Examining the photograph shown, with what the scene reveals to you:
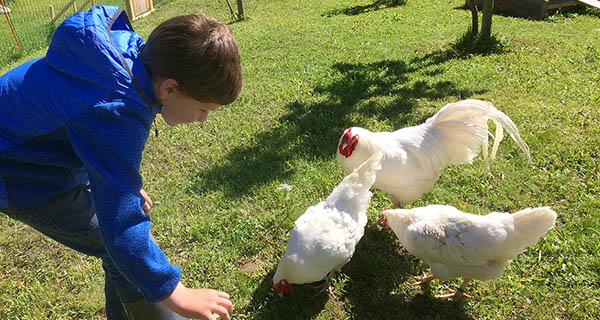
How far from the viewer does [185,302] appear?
159 cm

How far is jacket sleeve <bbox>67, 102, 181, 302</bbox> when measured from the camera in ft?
4.73

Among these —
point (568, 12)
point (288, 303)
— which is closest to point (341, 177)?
point (288, 303)

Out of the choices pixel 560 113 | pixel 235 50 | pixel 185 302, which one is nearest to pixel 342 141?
pixel 235 50

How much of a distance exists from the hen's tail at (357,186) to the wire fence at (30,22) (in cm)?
1083

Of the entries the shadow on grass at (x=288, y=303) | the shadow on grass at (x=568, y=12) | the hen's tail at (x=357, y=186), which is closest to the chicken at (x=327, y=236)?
the hen's tail at (x=357, y=186)

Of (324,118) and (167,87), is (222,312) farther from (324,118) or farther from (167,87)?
(324,118)

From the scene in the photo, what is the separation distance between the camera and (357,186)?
318 centimetres

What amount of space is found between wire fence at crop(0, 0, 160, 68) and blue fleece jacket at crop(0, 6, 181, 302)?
35.3 feet

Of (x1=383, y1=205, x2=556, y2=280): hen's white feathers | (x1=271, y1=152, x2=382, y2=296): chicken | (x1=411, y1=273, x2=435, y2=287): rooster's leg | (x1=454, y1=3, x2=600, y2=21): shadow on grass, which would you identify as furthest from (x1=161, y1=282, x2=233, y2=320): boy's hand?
(x1=454, y1=3, x2=600, y2=21): shadow on grass

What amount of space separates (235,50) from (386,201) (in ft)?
9.46

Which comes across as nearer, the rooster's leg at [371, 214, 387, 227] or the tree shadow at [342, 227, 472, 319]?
the tree shadow at [342, 227, 472, 319]

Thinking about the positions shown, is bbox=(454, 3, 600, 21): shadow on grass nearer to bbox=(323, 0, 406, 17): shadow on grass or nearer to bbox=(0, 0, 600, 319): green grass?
bbox=(0, 0, 600, 319): green grass

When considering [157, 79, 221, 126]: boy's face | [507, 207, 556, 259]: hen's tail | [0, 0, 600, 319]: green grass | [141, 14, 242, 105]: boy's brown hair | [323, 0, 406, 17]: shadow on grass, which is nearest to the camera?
[141, 14, 242, 105]: boy's brown hair

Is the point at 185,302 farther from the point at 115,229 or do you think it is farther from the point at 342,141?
the point at 342,141
